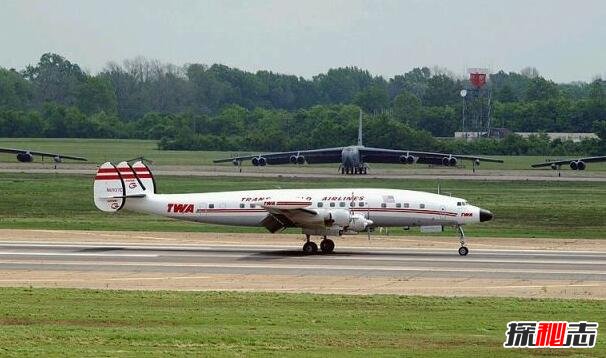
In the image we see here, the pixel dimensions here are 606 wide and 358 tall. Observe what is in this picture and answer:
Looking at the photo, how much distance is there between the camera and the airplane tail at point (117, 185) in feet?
155

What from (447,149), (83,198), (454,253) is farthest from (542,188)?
(447,149)

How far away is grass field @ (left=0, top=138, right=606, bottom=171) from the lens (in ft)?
386

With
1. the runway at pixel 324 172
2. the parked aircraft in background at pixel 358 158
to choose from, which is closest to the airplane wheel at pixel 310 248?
the runway at pixel 324 172

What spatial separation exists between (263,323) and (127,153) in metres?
102

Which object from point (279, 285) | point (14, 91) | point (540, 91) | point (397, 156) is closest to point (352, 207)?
point (279, 285)

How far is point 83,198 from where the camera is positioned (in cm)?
7288

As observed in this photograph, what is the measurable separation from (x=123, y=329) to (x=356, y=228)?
1962cm

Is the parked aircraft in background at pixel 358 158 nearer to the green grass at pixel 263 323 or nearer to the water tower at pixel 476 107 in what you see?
the water tower at pixel 476 107

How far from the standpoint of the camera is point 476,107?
572 feet

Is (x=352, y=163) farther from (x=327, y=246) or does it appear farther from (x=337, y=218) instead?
(x=337, y=218)

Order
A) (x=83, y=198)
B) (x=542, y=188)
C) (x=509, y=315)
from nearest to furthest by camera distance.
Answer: (x=509, y=315) < (x=83, y=198) < (x=542, y=188)

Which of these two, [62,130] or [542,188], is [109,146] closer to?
[62,130]

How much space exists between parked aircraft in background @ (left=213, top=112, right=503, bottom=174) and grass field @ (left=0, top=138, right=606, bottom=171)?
12.7ft

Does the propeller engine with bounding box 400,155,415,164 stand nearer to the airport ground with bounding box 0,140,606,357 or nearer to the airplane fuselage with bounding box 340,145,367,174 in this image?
the airplane fuselage with bounding box 340,145,367,174
